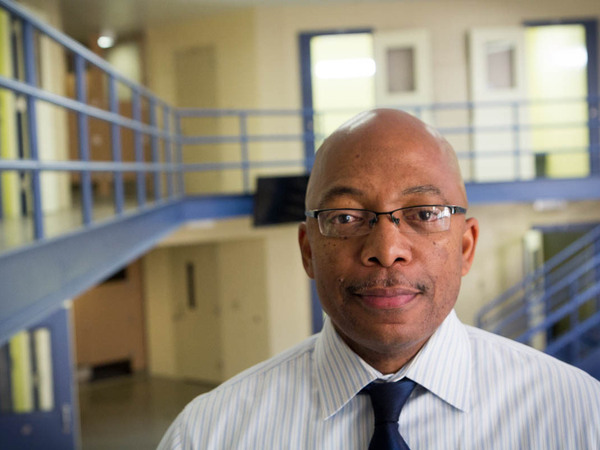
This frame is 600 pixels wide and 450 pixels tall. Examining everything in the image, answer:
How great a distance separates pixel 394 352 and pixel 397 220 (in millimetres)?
231

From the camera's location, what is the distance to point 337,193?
112cm

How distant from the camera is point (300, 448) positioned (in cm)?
115

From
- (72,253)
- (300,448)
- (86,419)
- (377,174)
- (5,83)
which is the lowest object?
(86,419)

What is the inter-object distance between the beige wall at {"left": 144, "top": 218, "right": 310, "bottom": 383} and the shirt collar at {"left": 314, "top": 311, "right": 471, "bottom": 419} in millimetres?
6685

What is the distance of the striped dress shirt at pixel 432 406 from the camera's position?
1.12 meters

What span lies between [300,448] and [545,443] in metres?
0.41

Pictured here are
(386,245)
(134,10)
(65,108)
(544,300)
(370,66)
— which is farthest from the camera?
(370,66)

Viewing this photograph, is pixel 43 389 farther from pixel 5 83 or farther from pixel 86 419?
pixel 5 83

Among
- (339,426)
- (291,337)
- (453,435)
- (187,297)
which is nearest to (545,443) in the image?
(453,435)

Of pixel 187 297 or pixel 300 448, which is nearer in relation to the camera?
pixel 300 448

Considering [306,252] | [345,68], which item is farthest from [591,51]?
[306,252]

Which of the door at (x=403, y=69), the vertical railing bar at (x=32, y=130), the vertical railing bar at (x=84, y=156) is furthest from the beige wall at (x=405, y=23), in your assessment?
the vertical railing bar at (x=32, y=130)

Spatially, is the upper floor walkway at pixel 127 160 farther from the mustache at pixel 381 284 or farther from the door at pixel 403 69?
the mustache at pixel 381 284

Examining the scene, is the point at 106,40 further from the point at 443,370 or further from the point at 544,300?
the point at 443,370
